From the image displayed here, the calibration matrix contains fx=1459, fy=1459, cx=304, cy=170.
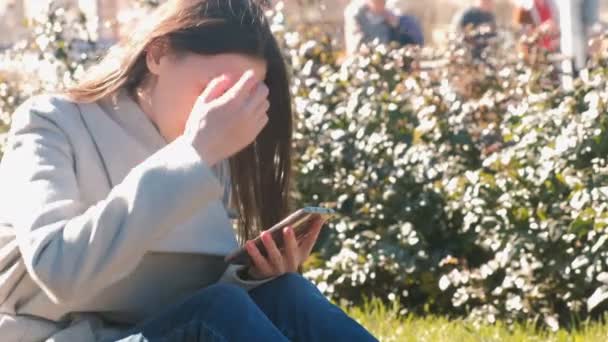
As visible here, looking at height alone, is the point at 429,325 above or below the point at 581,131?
below

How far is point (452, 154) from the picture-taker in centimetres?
541

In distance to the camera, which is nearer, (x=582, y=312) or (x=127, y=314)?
(x=127, y=314)

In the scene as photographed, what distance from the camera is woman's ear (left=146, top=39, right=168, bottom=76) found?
2941 millimetres

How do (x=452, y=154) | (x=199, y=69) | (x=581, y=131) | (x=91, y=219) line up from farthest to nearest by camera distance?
(x=452, y=154) < (x=581, y=131) < (x=199, y=69) < (x=91, y=219)

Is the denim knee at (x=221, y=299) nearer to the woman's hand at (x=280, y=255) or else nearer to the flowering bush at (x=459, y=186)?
the woman's hand at (x=280, y=255)

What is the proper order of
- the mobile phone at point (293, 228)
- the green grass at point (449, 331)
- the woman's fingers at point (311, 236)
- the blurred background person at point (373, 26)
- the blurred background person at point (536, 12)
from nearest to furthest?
the mobile phone at point (293, 228) < the woman's fingers at point (311, 236) < the green grass at point (449, 331) < the blurred background person at point (373, 26) < the blurred background person at point (536, 12)

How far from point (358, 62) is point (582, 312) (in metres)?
1.73

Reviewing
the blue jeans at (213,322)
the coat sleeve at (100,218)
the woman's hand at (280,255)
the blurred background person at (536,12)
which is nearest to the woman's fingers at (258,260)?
the woman's hand at (280,255)

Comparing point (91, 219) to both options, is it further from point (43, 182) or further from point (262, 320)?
point (262, 320)

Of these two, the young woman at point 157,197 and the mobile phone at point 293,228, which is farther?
the mobile phone at point 293,228

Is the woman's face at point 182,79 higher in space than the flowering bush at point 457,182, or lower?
higher

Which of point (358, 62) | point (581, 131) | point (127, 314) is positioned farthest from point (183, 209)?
point (358, 62)

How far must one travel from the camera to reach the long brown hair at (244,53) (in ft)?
9.59

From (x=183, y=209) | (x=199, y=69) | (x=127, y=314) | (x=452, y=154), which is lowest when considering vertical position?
(x=452, y=154)
